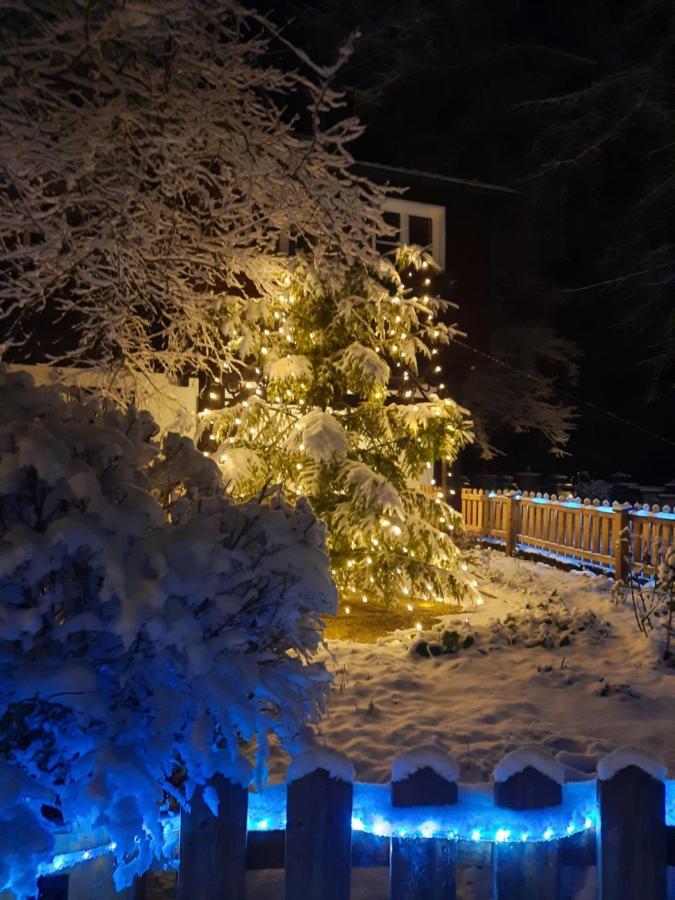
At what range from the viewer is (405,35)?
23.0 meters

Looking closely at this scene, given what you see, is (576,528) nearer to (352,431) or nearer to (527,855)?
(352,431)

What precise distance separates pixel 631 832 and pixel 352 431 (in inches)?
257

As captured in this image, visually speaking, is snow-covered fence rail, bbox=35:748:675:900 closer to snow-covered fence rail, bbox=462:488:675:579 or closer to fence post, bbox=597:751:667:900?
fence post, bbox=597:751:667:900

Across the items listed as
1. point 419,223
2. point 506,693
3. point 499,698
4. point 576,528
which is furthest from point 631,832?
point 419,223

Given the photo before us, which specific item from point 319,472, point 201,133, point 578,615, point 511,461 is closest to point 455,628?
point 578,615

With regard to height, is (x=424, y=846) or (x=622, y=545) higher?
A: (x=622, y=545)

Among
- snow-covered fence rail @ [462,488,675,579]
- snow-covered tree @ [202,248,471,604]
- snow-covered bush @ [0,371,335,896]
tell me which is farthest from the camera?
snow-covered fence rail @ [462,488,675,579]

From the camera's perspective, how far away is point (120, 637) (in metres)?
2.07

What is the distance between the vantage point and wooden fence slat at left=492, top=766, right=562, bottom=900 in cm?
195

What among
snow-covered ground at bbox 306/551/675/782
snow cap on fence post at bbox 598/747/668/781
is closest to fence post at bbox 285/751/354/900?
snow cap on fence post at bbox 598/747/668/781

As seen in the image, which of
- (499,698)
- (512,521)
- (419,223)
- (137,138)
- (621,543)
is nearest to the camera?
(499,698)

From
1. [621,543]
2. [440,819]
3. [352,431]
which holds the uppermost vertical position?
[352,431]

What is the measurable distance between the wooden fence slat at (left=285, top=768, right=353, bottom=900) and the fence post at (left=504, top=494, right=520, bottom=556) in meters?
11.3

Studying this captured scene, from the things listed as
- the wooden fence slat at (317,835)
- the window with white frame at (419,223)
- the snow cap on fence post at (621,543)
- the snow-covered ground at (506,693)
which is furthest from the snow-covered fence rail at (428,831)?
the window with white frame at (419,223)
